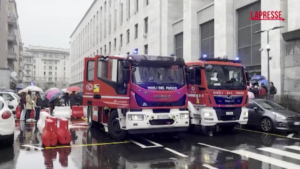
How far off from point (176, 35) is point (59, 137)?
74.7ft

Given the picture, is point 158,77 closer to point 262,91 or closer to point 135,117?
point 135,117

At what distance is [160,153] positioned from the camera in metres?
8.12

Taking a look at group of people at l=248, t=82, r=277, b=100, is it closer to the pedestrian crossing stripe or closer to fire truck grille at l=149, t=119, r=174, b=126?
the pedestrian crossing stripe

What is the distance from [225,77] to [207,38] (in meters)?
14.4

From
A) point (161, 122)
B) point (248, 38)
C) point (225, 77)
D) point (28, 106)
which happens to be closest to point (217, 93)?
point (225, 77)

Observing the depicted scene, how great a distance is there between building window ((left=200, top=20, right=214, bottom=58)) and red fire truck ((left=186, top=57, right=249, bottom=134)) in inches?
511

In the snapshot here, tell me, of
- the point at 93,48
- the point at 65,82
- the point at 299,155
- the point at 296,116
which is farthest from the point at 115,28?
the point at 65,82

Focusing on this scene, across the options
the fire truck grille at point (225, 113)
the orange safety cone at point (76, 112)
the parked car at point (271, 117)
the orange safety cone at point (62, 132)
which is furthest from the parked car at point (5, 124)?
the parked car at point (271, 117)

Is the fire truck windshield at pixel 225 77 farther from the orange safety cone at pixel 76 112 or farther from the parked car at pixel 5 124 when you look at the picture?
the orange safety cone at pixel 76 112

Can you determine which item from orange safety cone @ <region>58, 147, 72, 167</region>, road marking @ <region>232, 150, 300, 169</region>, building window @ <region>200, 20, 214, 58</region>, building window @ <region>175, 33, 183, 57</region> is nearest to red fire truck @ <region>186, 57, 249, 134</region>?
road marking @ <region>232, 150, 300, 169</region>

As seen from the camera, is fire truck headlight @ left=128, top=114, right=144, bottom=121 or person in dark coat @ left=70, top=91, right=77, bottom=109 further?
person in dark coat @ left=70, top=91, right=77, bottom=109

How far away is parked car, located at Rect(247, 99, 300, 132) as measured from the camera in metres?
11.5

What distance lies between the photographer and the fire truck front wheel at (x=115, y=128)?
10.0 metres

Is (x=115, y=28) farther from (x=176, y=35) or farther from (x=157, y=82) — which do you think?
(x=157, y=82)
